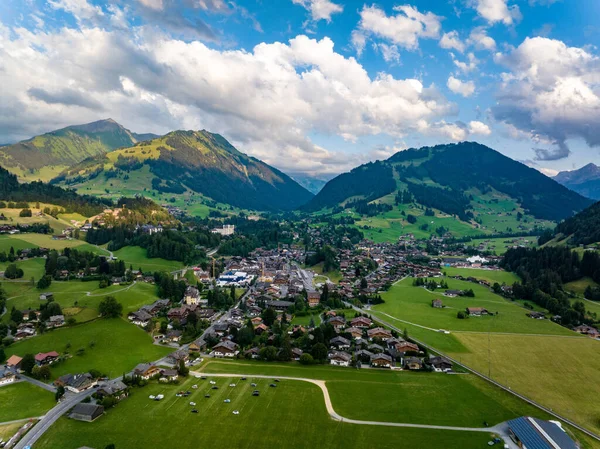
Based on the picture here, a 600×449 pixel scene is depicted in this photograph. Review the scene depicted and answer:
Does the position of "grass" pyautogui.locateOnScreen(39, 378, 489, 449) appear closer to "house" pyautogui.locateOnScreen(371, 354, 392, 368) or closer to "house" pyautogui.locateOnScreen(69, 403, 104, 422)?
"house" pyautogui.locateOnScreen(69, 403, 104, 422)

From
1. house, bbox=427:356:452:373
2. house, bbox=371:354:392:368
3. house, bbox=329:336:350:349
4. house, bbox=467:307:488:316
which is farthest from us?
house, bbox=467:307:488:316

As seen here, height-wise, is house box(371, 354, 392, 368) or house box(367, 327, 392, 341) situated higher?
house box(367, 327, 392, 341)

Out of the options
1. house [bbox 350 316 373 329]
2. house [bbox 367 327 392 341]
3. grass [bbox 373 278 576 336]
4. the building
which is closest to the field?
house [bbox 350 316 373 329]

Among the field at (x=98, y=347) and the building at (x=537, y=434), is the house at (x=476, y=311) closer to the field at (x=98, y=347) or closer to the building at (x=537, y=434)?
the building at (x=537, y=434)

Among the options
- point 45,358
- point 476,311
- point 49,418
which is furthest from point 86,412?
point 476,311

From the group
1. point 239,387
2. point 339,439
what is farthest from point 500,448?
point 239,387

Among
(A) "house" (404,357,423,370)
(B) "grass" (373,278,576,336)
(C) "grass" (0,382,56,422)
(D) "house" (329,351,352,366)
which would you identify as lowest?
(C) "grass" (0,382,56,422)

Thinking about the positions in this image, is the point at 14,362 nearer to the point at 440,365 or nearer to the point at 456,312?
the point at 440,365

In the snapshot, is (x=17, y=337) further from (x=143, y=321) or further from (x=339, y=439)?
(x=339, y=439)
